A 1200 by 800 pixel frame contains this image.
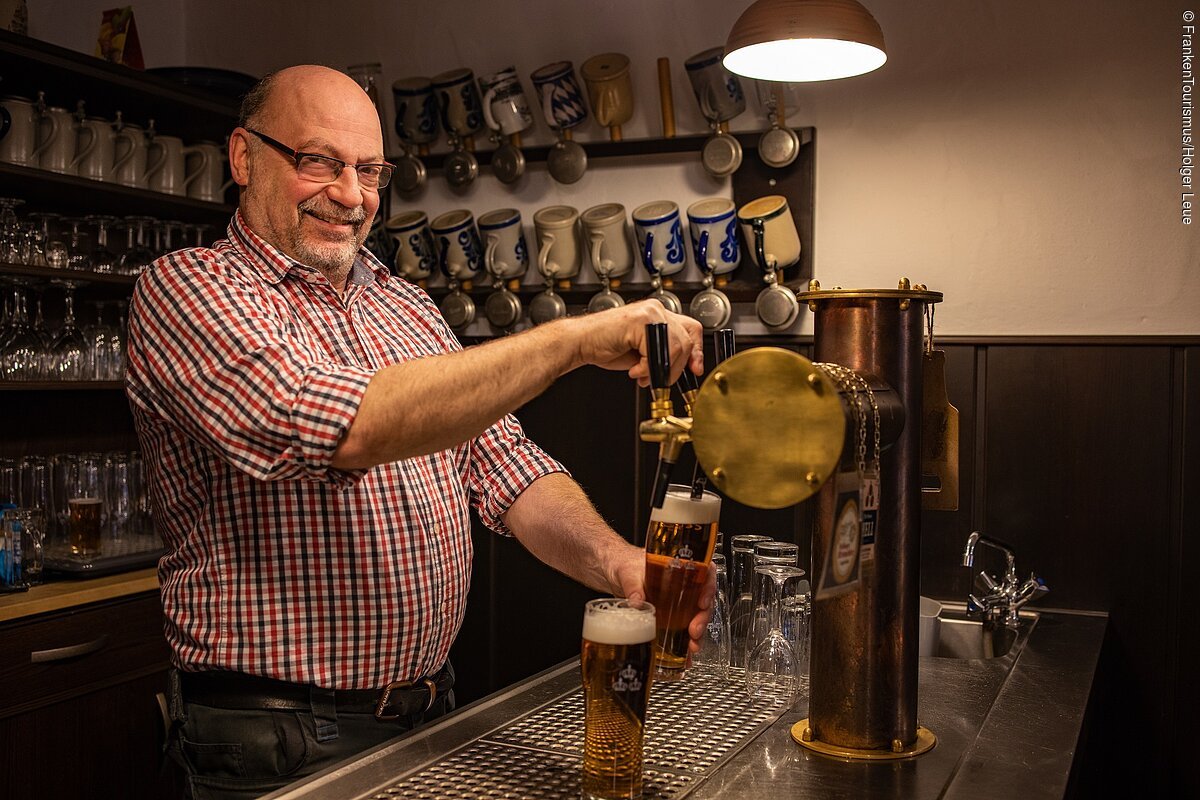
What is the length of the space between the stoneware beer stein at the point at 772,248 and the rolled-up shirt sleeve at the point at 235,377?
5.57 ft

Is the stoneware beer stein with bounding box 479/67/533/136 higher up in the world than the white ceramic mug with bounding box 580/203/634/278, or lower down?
higher up

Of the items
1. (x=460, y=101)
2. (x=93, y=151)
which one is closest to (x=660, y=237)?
(x=460, y=101)

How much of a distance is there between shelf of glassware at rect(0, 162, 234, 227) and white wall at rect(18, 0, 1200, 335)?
125 centimetres

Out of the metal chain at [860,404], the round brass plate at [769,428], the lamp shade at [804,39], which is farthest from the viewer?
the lamp shade at [804,39]

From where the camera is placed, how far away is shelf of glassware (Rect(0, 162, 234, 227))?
2.77m

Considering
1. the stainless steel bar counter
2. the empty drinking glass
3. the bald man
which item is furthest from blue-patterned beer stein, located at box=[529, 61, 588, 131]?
the stainless steel bar counter

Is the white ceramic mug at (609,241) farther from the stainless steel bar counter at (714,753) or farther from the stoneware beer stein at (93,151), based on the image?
the stainless steel bar counter at (714,753)

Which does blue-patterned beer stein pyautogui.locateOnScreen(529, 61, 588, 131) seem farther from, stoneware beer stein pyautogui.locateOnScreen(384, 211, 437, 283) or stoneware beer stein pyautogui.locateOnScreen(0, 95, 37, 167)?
stoneware beer stein pyautogui.locateOnScreen(0, 95, 37, 167)

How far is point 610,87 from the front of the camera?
3117 millimetres

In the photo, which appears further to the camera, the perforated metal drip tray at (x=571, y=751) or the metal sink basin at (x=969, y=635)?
the metal sink basin at (x=969, y=635)

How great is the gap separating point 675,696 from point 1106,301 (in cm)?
177

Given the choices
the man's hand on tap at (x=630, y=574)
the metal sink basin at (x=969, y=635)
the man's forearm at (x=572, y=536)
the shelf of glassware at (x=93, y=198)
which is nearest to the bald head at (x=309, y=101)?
the man's forearm at (x=572, y=536)

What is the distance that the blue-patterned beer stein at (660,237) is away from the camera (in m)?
3.04

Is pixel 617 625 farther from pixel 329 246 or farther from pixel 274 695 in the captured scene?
pixel 329 246
